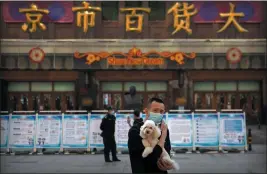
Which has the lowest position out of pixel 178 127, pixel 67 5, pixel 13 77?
pixel 178 127

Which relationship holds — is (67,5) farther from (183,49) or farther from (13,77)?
(183,49)

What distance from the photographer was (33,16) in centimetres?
2981

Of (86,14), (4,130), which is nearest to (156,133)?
(4,130)

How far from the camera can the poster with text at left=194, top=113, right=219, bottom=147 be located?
52.1 feet

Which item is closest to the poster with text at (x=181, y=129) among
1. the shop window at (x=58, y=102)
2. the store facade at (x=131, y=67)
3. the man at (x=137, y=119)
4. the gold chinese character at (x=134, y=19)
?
the man at (x=137, y=119)

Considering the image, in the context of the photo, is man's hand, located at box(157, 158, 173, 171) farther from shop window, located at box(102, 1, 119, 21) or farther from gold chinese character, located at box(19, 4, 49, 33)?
shop window, located at box(102, 1, 119, 21)

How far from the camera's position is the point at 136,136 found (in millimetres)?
4340

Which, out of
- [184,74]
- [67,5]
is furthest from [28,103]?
[184,74]

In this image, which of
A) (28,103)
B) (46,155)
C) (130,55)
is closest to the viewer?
(46,155)

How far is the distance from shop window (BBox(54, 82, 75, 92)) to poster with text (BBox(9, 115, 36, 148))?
1612 centimetres

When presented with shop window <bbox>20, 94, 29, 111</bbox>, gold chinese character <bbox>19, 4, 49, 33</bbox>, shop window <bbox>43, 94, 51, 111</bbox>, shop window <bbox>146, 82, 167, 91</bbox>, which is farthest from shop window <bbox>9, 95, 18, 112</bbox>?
shop window <bbox>146, 82, 167, 91</bbox>

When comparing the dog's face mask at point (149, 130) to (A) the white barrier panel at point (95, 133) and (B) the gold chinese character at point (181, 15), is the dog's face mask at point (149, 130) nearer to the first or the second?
(A) the white barrier panel at point (95, 133)

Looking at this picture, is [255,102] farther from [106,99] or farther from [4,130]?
[4,130]

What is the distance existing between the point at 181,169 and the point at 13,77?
22.3 meters
